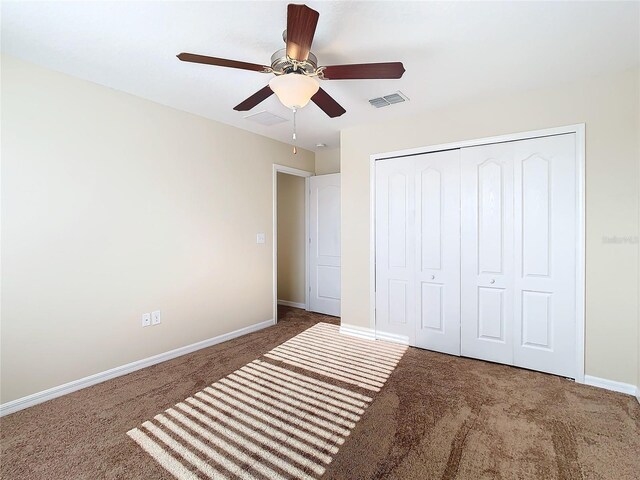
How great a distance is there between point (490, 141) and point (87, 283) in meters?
3.75

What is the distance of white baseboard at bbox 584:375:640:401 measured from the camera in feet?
8.04

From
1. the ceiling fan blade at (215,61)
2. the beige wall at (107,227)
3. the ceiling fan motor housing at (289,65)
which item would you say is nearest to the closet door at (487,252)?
the ceiling fan motor housing at (289,65)

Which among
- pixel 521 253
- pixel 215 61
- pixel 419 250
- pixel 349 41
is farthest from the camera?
pixel 419 250

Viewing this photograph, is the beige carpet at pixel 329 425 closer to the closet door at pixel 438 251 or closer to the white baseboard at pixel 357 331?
the closet door at pixel 438 251

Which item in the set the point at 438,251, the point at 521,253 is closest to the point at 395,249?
the point at 438,251

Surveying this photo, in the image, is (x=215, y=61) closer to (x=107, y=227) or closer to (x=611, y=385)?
(x=107, y=227)

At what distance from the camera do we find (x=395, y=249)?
141 inches

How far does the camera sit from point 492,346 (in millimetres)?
3061

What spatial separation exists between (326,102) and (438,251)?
193cm

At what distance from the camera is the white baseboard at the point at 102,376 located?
7.50 ft

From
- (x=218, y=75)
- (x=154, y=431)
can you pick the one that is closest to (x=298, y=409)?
(x=154, y=431)

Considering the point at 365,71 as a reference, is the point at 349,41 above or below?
above

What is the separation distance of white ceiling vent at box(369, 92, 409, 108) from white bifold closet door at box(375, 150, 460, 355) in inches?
25.8

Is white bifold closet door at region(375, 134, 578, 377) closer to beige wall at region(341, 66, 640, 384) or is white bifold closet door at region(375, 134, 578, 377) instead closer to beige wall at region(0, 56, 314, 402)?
beige wall at region(341, 66, 640, 384)
